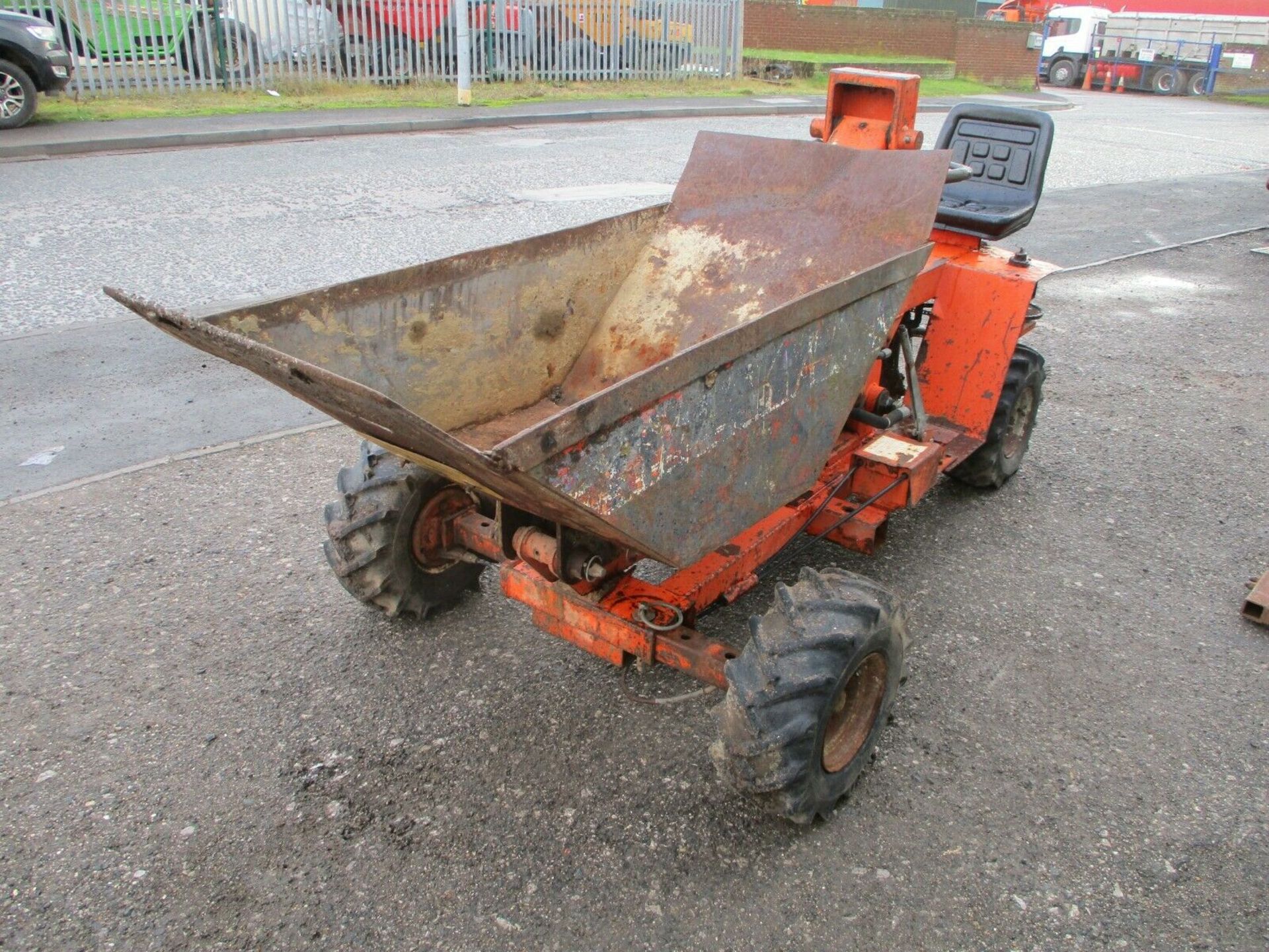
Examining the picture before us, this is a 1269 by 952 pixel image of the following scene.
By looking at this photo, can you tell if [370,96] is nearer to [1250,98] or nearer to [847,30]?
[847,30]

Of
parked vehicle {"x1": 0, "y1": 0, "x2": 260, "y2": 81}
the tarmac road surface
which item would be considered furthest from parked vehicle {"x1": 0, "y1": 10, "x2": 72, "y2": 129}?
parked vehicle {"x1": 0, "y1": 0, "x2": 260, "y2": 81}

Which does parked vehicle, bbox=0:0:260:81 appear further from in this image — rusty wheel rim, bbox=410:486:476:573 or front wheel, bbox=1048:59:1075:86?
front wheel, bbox=1048:59:1075:86

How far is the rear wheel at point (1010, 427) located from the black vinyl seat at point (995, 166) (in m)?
0.65

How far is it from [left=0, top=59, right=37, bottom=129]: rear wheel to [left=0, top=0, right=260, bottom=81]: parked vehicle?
2.94 metres

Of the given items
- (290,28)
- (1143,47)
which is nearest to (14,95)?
(290,28)

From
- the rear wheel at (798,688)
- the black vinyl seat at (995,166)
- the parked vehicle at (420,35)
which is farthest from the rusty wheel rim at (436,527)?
the parked vehicle at (420,35)

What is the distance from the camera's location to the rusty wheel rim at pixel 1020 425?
17.0 ft

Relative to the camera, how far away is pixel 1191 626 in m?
4.23

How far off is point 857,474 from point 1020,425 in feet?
5.11

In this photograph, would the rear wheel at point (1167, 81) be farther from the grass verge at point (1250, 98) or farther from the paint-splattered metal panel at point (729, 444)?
the paint-splattered metal panel at point (729, 444)

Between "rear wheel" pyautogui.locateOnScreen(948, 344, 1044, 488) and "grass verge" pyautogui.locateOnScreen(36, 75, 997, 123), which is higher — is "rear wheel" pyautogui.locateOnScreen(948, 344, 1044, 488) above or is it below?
below

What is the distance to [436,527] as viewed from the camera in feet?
12.7

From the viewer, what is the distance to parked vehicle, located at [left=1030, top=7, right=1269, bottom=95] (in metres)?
29.5

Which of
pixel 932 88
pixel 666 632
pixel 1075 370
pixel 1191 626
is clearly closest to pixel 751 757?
pixel 666 632
